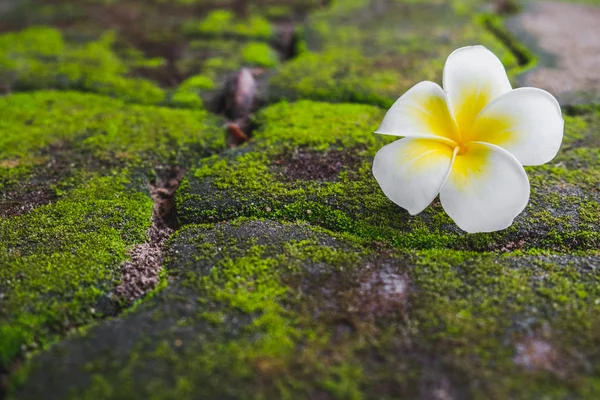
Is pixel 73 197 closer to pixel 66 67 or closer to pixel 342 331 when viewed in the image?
pixel 342 331

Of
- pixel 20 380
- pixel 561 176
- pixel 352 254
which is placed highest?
pixel 561 176

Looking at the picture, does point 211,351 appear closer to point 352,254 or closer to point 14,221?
point 352,254

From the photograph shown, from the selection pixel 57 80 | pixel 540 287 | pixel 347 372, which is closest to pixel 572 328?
pixel 540 287

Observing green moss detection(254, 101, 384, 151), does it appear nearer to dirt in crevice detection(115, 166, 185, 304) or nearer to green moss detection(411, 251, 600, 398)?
dirt in crevice detection(115, 166, 185, 304)

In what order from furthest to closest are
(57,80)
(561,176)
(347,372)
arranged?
(57,80)
(561,176)
(347,372)

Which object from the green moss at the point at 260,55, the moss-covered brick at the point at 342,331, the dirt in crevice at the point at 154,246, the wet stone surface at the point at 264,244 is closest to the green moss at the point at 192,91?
the wet stone surface at the point at 264,244

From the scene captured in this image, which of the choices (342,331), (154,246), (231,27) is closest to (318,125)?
(154,246)
